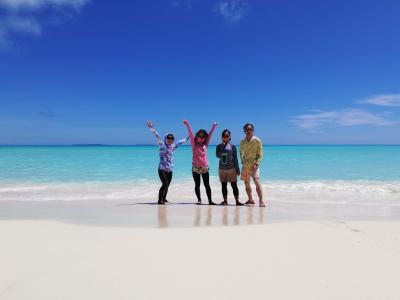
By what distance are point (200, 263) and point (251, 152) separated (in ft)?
15.9

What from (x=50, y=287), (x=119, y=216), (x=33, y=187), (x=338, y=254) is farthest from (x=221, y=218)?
(x=33, y=187)

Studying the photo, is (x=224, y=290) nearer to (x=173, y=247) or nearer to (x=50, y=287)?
(x=173, y=247)

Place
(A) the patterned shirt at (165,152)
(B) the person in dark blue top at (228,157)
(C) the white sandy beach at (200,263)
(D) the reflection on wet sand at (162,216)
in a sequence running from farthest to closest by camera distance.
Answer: (A) the patterned shirt at (165,152) < (B) the person in dark blue top at (228,157) < (D) the reflection on wet sand at (162,216) < (C) the white sandy beach at (200,263)

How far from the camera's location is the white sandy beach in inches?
122

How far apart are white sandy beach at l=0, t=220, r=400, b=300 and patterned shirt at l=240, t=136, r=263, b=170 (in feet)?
10.0

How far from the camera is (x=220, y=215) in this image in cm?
706

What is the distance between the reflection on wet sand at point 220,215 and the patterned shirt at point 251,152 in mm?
1139

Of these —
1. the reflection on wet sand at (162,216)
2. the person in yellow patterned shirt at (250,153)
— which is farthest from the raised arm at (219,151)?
the reflection on wet sand at (162,216)

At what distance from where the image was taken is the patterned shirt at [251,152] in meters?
8.17

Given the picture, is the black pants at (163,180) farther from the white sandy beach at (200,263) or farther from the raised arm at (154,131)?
the white sandy beach at (200,263)

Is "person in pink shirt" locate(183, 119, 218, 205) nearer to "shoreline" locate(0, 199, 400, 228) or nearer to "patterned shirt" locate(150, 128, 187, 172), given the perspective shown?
"patterned shirt" locate(150, 128, 187, 172)

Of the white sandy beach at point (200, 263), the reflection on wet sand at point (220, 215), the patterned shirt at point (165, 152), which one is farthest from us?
the patterned shirt at point (165, 152)

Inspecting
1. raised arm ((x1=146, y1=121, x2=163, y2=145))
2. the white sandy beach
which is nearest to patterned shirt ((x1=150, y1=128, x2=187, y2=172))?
raised arm ((x1=146, y1=121, x2=163, y2=145))

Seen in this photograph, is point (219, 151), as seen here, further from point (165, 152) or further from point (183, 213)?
point (183, 213)
